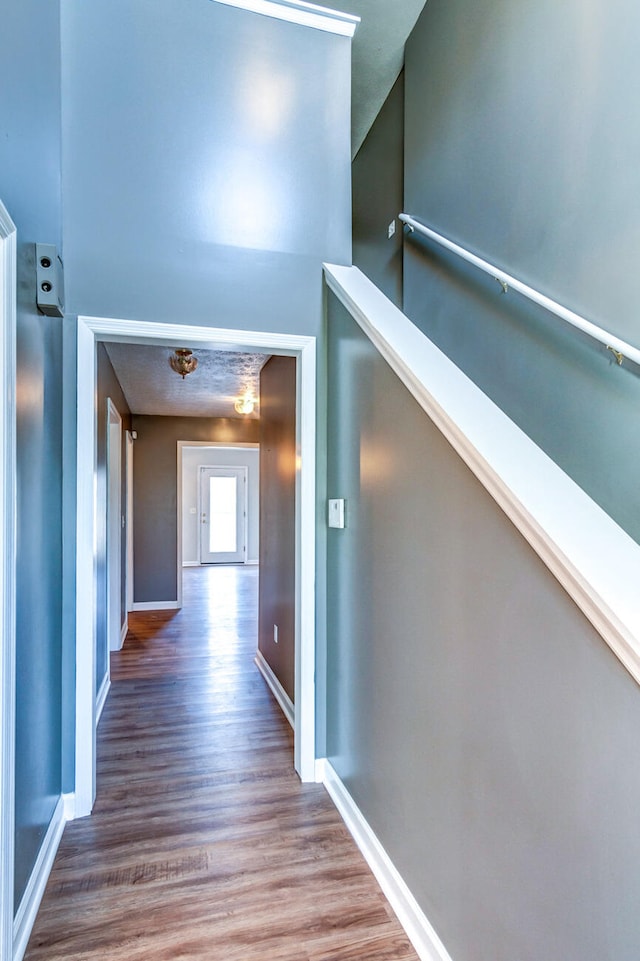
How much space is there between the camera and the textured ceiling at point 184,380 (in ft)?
12.6

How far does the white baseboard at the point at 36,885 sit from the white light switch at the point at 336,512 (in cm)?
151

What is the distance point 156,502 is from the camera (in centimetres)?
609

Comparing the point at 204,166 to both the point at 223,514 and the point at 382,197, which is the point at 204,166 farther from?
the point at 223,514

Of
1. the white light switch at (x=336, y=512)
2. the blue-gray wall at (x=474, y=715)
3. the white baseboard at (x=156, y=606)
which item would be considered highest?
the white light switch at (x=336, y=512)

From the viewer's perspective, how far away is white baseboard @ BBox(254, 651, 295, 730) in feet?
9.42

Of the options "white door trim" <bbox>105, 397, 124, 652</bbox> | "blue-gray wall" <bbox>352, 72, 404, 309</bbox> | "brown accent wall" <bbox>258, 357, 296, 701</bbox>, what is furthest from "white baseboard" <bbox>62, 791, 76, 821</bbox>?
"blue-gray wall" <bbox>352, 72, 404, 309</bbox>

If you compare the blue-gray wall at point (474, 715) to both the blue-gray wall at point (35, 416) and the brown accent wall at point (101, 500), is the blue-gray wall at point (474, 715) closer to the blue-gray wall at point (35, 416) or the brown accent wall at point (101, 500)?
the blue-gray wall at point (35, 416)

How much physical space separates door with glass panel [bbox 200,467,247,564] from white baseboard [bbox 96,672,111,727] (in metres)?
7.03

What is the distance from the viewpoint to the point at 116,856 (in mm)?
1814

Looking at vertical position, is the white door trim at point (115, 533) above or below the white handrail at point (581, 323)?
below

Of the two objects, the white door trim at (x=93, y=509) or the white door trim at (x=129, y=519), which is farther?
the white door trim at (x=129, y=519)

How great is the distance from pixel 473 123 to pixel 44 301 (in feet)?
6.13

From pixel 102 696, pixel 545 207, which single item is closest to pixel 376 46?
pixel 545 207

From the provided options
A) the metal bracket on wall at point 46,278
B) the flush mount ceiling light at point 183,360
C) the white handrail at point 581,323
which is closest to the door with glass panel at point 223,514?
the flush mount ceiling light at point 183,360
